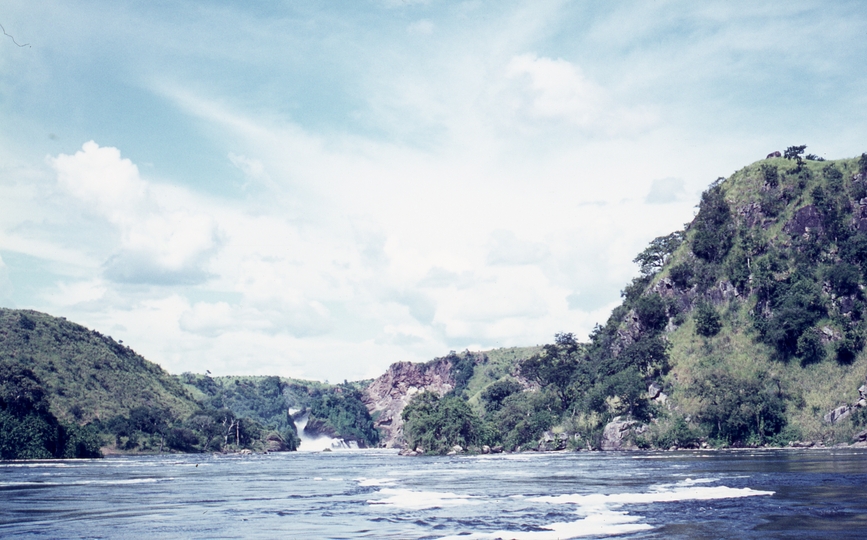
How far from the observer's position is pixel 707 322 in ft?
405

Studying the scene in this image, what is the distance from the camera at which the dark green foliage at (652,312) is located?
13588 centimetres

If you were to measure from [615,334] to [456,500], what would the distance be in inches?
4510

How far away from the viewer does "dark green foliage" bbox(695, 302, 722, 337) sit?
122938mm

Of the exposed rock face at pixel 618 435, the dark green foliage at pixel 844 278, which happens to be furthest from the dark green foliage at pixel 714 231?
the exposed rock face at pixel 618 435

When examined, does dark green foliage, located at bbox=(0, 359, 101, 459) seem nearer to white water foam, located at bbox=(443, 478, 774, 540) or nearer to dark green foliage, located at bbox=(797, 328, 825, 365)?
white water foam, located at bbox=(443, 478, 774, 540)

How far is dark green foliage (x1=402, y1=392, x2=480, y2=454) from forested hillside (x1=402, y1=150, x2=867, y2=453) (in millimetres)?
264

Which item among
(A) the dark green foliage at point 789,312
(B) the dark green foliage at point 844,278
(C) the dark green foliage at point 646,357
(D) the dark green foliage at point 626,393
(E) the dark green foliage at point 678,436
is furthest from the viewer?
(C) the dark green foliage at point 646,357

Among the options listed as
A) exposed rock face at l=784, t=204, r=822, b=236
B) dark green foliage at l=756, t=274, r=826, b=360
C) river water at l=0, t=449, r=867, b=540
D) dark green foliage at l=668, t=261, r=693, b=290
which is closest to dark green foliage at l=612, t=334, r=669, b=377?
dark green foliage at l=668, t=261, r=693, b=290

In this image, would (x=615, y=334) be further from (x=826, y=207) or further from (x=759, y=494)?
(x=759, y=494)

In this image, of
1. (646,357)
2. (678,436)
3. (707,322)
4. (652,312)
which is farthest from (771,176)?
(678,436)

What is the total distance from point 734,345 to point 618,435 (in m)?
25.1

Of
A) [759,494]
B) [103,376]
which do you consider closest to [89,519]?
[759,494]

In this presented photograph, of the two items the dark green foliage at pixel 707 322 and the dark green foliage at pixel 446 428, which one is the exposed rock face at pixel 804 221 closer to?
the dark green foliage at pixel 707 322

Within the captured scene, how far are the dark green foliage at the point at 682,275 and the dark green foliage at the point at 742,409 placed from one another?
3225 cm
